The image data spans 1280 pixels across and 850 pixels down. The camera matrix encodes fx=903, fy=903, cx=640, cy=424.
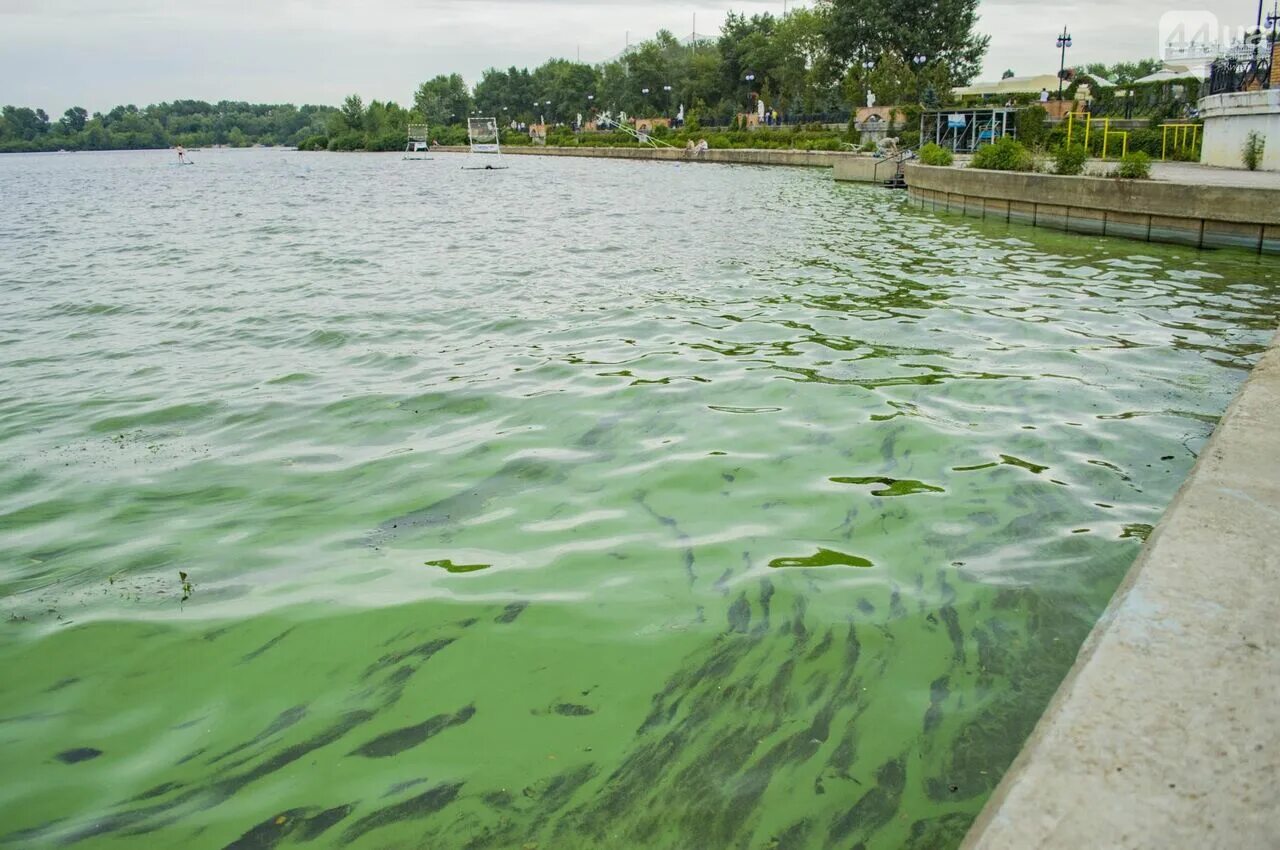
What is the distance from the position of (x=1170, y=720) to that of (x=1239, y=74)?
3057 cm

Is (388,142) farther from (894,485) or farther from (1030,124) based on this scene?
(894,485)

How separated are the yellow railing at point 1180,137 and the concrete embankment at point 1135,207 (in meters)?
9.00

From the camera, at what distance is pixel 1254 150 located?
1947 centimetres

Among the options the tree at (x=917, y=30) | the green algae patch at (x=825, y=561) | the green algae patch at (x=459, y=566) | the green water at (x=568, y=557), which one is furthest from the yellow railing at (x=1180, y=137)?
the tree at (x=917, y=30)

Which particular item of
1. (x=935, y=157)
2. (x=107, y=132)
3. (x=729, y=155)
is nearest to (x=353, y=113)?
(x=107, y=132)

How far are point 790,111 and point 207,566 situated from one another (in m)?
85.2

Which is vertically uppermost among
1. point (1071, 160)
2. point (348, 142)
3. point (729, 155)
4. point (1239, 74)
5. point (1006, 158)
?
point (348, 142)

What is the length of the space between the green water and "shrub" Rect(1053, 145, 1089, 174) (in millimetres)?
8772

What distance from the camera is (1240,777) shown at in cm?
177

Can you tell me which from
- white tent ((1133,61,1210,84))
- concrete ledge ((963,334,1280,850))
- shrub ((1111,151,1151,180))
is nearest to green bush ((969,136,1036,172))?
shrub ((1111,151,1151,180))

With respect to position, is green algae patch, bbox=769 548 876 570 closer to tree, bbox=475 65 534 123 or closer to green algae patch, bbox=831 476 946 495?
green algae patch, bbox=831 476 946 495

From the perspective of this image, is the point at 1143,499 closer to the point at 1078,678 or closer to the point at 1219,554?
the point at 1219,554

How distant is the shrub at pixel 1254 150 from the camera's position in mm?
19484

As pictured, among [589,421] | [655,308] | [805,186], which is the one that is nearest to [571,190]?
[805,186]
